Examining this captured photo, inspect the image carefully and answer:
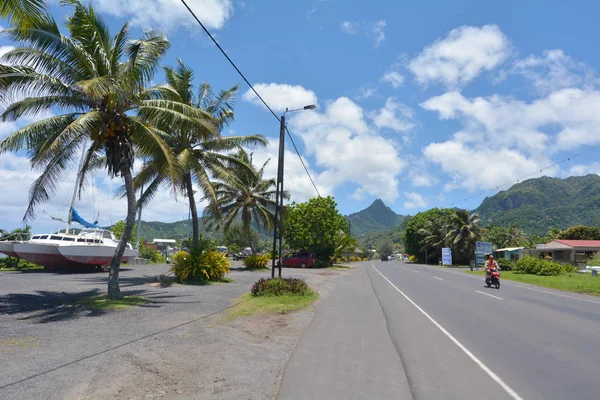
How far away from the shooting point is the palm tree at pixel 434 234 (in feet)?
230

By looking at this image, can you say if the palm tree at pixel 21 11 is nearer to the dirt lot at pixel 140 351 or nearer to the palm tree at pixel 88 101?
the palm tree at pixel 88 101

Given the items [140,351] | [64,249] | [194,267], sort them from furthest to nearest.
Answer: [64,249], [194,267], [140,351]

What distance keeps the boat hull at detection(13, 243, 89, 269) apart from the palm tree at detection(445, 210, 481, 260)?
52132 millimetres

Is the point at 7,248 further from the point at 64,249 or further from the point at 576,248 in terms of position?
the point at 576,248

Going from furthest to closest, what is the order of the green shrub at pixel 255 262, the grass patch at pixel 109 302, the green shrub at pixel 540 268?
the green shrub at pixel 540 268 < the green shrub at pixel 255 262 < the grass patch at pixel 109 302

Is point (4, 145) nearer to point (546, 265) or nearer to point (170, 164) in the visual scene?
point (170, 164)

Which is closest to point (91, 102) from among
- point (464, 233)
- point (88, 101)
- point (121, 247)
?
point (88, 101)

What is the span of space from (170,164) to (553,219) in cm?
17983

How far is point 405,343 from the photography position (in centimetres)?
815

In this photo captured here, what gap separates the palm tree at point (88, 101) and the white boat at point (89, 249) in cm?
968

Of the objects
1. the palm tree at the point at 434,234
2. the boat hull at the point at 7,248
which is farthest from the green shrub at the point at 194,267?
the palm tree at the point at 434,234

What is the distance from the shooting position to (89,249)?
22.0 metres

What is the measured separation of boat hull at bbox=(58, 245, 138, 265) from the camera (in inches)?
844

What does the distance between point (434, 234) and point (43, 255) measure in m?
61.7
